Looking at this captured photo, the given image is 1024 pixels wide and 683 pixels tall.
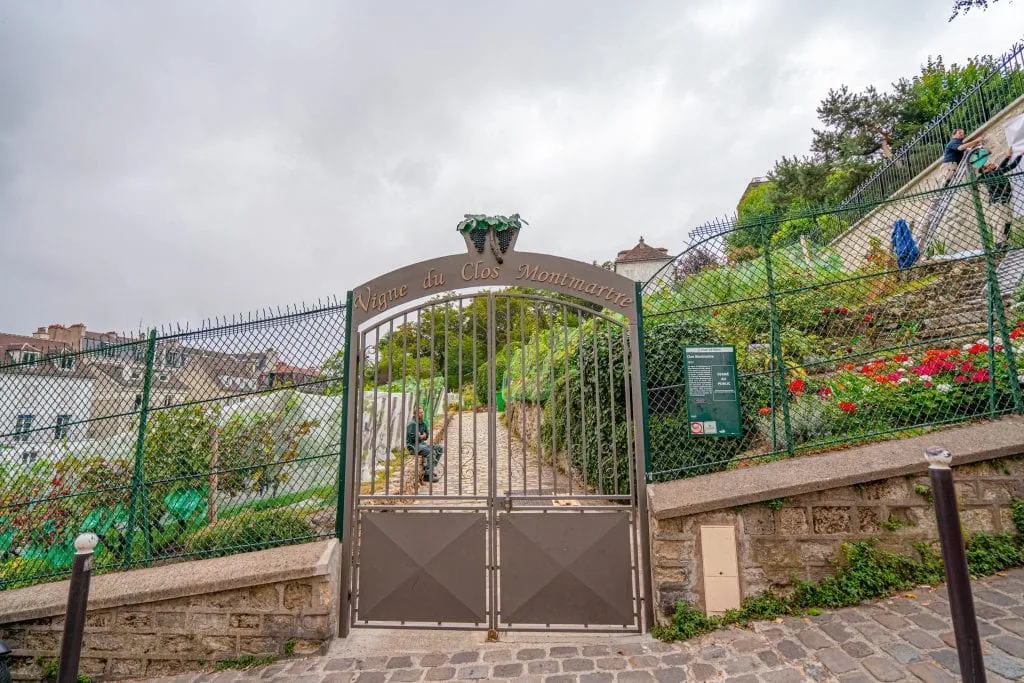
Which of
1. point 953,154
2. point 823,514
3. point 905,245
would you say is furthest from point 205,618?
point 953,154

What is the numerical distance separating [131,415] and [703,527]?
478cm

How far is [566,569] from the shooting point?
3.85 metres

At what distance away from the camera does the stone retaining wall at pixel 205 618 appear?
360 centimetres

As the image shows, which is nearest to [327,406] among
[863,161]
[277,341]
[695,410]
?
[277,341]

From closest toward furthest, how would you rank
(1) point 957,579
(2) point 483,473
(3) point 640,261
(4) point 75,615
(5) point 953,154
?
(1) point 957,579, (4) point 75,615, (5) point 953,154, (2) point 483,473, (3) point 640,261

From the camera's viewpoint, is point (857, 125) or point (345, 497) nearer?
point (345, 497)

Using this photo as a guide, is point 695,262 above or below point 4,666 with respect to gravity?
above

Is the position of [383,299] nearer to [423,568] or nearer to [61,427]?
[423,568]

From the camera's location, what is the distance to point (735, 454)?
13.7 ft

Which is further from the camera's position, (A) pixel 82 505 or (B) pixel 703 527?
(A) pixel 82 505

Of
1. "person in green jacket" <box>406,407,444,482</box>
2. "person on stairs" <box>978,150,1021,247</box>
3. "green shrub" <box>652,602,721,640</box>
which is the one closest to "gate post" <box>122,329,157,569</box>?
"person in green jacket" <box>406,407,444,482</box>

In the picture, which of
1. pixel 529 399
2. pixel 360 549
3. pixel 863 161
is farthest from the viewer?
pixel 863 161

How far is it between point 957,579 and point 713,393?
6.43ft

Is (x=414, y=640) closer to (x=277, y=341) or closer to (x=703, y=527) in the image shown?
(x=703, y=527)
